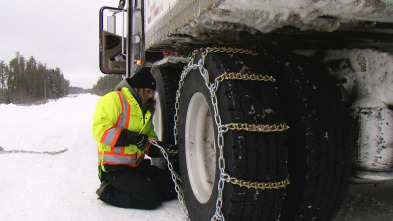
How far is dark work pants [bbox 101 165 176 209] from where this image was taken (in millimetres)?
2779

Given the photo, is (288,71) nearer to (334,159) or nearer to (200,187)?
(334,159)

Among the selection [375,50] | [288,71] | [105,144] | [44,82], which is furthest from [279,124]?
[44,82]

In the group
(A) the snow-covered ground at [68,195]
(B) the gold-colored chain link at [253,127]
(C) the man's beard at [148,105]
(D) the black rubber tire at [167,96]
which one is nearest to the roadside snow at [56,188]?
(A) the snow-covered ground at [68,195]

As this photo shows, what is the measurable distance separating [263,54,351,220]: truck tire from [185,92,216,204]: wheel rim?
0.60 m

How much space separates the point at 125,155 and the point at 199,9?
1717 millimetres

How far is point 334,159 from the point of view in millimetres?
1737

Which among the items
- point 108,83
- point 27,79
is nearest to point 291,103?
point 27,79

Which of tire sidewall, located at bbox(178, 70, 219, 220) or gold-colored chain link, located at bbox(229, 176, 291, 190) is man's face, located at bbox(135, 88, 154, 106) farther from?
gold-colored chain link, located at bbox(229, 176, 291, 190)

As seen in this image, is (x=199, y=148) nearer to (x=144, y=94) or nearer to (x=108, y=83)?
(x=144, y=94)

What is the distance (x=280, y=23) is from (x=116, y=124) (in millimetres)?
1785

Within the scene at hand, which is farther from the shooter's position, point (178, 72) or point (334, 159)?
point (178, 72)

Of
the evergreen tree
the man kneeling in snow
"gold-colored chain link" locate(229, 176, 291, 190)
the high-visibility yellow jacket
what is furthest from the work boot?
the evergreen tree

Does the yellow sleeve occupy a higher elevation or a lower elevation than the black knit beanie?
lower

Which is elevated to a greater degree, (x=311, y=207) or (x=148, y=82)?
(x=148, y=82)
